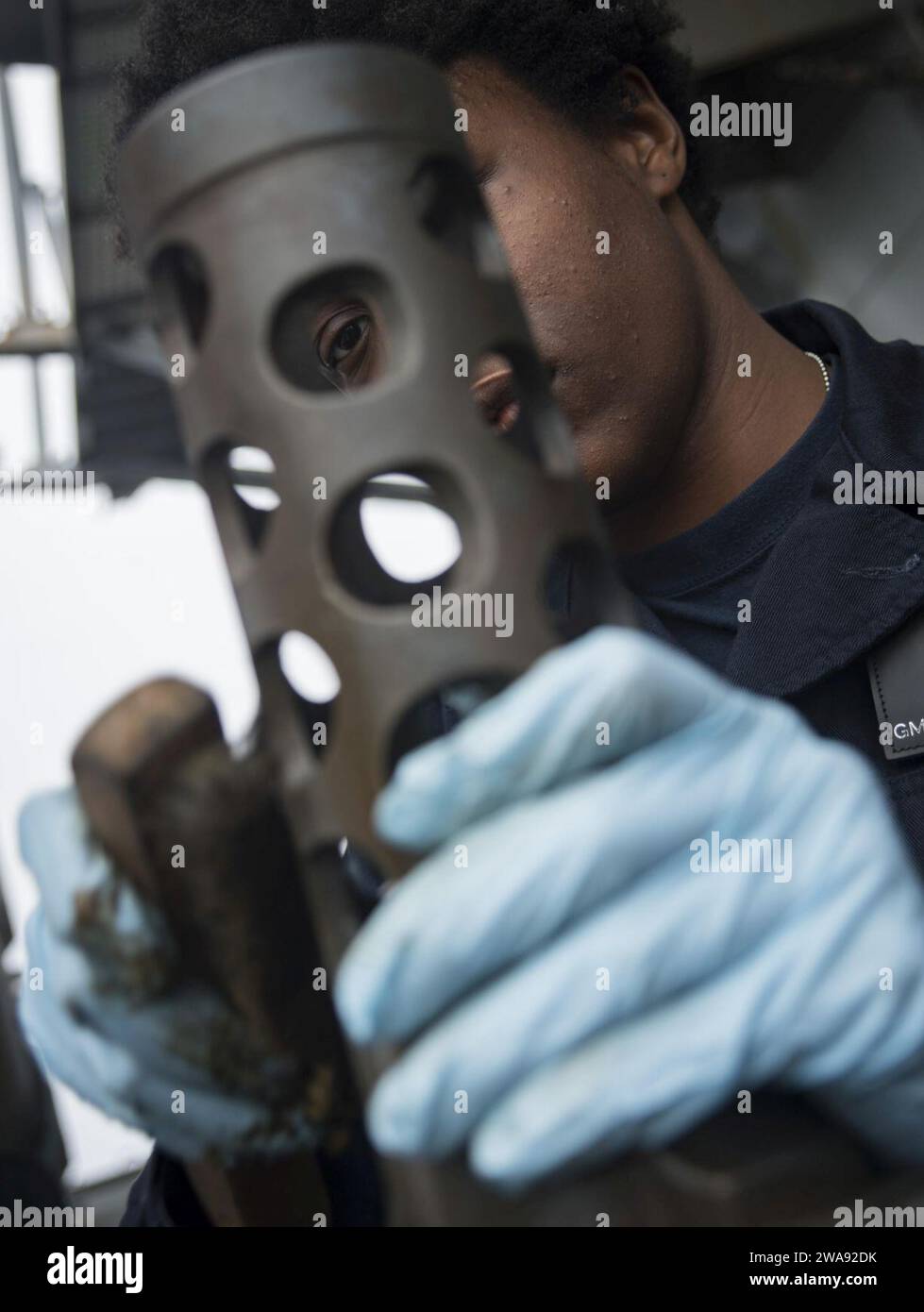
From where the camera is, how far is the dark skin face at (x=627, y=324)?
70 centimetres

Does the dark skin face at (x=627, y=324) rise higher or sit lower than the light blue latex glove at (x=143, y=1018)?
higher

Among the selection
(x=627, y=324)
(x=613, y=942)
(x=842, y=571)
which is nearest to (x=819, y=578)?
(x=842, y=571)

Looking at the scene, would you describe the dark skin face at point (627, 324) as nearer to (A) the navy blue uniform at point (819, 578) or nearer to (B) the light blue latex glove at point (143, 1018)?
(A) the navy blue uniform at point (819, 578)

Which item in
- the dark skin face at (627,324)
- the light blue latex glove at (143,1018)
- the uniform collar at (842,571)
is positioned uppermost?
the dark skin face at (627,324)

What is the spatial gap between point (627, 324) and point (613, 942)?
461 millimetres

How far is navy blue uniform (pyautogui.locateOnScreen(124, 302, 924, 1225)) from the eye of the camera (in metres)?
0.68

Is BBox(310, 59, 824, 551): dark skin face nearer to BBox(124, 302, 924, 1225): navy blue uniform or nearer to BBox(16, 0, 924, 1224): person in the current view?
BBox(124, 302, 924, 1225): navy blue uniform

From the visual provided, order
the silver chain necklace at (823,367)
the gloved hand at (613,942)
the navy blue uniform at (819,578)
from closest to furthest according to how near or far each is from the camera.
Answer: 1. the gloved hand at (613,942)
2. the navy blue uniform at (819,578)
3. the silver chain necklace at (823,367)

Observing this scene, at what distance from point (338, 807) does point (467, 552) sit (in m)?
0.09

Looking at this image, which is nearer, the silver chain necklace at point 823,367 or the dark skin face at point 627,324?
the dark skin face at point 627,324

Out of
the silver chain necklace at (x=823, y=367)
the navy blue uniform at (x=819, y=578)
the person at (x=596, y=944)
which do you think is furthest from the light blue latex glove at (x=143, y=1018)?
the silver chain necklace at (x=823, y=367)

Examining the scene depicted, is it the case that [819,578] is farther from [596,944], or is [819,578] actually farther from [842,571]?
[596,944]

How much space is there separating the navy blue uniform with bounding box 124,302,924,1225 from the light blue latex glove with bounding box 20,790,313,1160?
0.14 m

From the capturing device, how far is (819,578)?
2.33 ft
